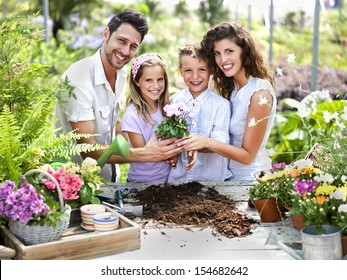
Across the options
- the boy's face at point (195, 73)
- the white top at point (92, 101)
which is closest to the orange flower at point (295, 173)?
the boy's face at point (195, 73)

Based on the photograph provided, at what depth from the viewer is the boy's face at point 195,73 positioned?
120 inches

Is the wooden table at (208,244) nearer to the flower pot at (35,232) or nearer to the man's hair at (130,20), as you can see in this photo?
the flower pot at (35,232)

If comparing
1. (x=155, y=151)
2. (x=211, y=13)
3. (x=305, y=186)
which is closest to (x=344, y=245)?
(x=305, y=186)

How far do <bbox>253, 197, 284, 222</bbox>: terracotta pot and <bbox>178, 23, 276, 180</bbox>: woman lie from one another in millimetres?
677

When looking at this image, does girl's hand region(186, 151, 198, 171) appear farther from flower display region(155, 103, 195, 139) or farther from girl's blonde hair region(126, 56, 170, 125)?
girl's blonde hair region(126, 56, 170, 125)

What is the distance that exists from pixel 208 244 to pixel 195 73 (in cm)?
131

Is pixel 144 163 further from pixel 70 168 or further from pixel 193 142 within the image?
pixel 70 168

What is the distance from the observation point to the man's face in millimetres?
3182

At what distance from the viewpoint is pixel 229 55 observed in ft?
9.77

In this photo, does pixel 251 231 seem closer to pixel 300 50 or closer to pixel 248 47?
pixel 248 47

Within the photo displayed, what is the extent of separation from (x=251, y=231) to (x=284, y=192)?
0.71 ft

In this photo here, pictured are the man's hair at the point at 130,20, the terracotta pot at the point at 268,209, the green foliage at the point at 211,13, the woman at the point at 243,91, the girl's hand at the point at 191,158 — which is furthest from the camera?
the green foliage at the point at 211,13

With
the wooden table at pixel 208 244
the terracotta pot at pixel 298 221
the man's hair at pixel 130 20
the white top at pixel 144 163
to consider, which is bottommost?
the wooden table at pixel 208 244

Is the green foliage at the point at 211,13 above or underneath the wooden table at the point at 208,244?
above
